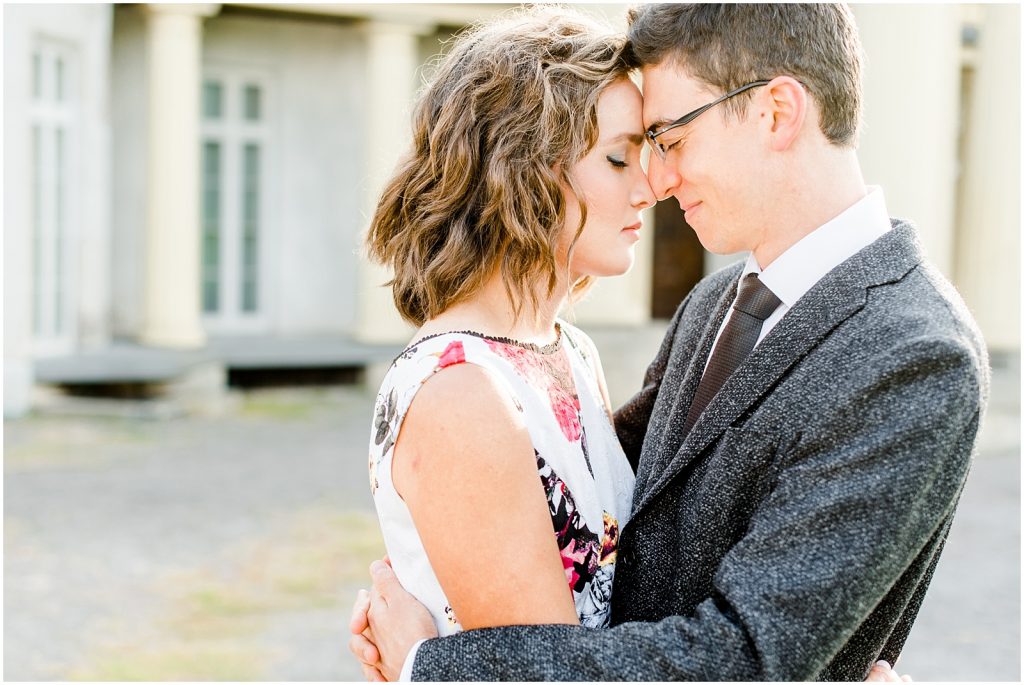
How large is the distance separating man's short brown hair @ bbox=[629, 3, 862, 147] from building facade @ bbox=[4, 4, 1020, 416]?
30.4 feet

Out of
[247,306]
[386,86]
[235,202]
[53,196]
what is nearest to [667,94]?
[53,196]

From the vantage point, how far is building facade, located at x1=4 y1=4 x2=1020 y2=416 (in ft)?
40.5

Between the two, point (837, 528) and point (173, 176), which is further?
point (173, 176)

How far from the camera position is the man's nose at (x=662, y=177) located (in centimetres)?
235

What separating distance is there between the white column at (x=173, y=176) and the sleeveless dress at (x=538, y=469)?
11.7m

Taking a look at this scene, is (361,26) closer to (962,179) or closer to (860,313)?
(962,179)

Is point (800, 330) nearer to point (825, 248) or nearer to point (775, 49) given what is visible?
point (825, 248)

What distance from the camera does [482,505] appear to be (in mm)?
1960

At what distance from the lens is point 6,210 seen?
36.2ft

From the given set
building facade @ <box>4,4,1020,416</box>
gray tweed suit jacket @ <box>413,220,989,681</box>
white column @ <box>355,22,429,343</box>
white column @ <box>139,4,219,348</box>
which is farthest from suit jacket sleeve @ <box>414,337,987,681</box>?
white column @ <box>139,4,219,348</box>

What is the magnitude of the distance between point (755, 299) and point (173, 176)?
468 inches

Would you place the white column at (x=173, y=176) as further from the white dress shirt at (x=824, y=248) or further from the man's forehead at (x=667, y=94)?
the white dress shirt at (x=824, y=248)

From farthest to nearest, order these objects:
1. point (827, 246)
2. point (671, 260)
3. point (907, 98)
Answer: point (671, 260) < point (907, 98) < point (827, 246)

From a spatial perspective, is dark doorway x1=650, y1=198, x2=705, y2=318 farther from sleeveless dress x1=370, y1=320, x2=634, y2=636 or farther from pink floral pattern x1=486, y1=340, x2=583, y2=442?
sleeveless dress x1=370, y1=320, x2=634, y2=636
